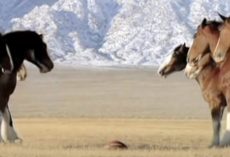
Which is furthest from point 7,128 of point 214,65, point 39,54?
point 214,65

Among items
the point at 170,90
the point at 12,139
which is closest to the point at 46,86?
the point at 170,90

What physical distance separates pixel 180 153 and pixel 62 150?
7.91 feet

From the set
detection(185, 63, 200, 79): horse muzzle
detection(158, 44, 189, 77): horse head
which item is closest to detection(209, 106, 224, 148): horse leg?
detection(185, 63, 200, 79): horse muzzle

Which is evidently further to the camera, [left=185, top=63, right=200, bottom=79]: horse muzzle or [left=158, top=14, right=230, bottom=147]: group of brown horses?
[left=185, top=63, right=200, bottom=79]: horse muzzle

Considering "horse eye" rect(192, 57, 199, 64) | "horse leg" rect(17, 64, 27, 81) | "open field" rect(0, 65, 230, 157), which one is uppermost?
"horse eye" rect(192, 57, 199, 64)

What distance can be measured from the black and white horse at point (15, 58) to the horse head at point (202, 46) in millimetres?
3335

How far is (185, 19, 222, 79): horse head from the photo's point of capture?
1727 cm

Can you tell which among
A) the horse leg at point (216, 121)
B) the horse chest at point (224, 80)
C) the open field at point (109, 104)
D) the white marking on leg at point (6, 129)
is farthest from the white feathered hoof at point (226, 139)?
the white marking on leg at point (6, 129)

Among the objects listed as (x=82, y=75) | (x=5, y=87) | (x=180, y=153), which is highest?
(x=5, y=87)

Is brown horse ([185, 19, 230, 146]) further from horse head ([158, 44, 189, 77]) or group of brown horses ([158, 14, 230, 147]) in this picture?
horse head ([158, 44, 189, 77])

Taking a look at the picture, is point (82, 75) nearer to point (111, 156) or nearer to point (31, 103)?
point (31, 103)

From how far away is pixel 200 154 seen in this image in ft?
49.6

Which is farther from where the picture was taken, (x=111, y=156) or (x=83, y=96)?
(x=83, y=96)

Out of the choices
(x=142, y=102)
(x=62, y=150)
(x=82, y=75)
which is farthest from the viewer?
(x=82, y=75)
